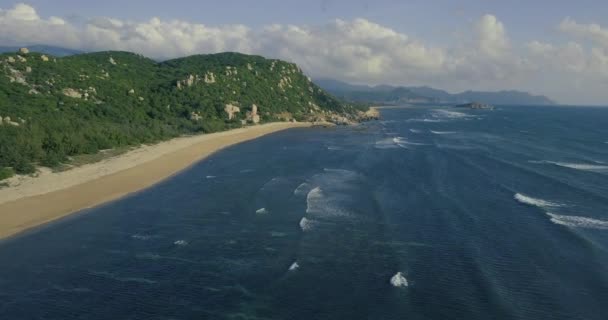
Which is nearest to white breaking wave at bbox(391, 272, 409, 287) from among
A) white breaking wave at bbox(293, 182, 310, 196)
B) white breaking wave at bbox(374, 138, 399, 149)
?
white breaking wave at bbox(293, 182, 310, 196)

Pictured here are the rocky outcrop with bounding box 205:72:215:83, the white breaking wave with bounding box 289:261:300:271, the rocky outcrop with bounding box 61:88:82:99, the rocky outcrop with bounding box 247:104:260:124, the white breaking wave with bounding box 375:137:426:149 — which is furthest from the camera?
the rocky outcrop with bounding box 205:72:215:83

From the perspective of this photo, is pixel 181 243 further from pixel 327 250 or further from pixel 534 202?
pixel 534 202

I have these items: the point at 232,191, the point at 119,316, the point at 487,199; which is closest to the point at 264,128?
the point at 232,191

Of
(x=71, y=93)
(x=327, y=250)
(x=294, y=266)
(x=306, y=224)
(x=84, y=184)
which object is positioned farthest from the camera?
(x=71, y=93)

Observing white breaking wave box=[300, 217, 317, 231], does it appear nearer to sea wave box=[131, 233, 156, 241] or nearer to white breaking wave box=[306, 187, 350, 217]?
white breaking wave box=[306, 187, 350, 217]

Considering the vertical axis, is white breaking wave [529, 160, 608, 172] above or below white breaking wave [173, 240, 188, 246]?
above

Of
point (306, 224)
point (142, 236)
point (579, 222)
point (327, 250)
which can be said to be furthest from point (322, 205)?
point (579, 222)

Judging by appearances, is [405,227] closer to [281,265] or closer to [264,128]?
[281,265]
